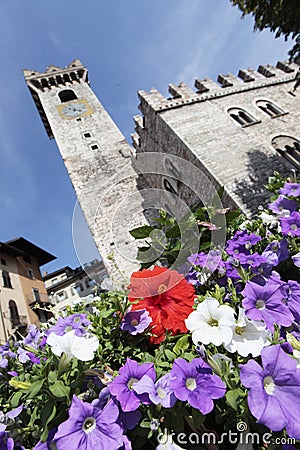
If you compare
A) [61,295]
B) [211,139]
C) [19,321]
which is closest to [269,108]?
[211,139]

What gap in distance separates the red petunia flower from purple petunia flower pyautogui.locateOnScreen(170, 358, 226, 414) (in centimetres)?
31

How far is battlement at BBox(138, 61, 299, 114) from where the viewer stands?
11.7 metres

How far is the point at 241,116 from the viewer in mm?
11711

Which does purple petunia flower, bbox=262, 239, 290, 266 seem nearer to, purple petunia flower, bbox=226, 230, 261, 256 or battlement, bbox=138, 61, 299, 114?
purple petunia flower, bbox=226, 230, 261, 256

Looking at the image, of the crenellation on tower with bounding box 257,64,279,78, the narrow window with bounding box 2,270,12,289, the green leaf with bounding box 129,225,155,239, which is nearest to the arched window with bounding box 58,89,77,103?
the crenellation on tower with bounding box 257,64,279,78

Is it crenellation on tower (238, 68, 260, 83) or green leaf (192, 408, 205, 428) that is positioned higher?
crenellation on tower (238, 68, 260, 83)

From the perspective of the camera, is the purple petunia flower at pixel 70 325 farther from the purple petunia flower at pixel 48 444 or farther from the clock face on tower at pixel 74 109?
the clock face on tower at pixel 74 109

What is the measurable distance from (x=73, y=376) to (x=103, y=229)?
12058mm

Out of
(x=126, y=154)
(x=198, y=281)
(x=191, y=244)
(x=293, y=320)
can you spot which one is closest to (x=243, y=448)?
(x=293, y=320)

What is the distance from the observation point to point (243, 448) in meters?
0.74

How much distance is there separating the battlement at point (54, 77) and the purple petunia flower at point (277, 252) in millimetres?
23492

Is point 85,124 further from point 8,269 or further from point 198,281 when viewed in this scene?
point 198,281

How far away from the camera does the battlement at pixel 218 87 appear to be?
11.7 m

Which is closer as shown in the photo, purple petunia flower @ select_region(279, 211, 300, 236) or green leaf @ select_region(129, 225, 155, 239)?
purple petunia flower @ select_region(279, 211, 300, 236)
